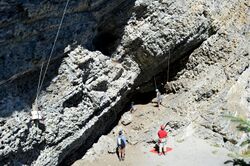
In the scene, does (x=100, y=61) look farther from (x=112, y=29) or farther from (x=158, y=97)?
(x=158, y=97)

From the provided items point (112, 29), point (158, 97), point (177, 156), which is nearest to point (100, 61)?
point (112, 29)

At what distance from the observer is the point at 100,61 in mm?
17562

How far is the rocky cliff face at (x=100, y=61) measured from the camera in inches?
556

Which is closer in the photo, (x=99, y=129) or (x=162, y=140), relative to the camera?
(x=162, y=140)

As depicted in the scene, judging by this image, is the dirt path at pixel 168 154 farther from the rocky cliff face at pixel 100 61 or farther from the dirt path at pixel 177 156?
the rocky cliff face at pixel 100 61

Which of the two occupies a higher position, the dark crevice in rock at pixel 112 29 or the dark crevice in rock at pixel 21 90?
the dark crevice in rock at pixel 112 29

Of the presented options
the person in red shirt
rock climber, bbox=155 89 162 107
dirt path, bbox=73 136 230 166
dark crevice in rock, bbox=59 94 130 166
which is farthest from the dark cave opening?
dirt path, bbox=73 136 230 166

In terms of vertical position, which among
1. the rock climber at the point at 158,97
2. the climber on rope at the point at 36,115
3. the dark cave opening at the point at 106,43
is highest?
the dark cave opening at the point at 106,43

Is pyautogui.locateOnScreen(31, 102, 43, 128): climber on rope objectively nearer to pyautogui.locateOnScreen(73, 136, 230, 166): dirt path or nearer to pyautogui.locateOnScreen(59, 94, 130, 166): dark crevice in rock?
pyautogui.locateOnScreen(59, 94, 130, 166): dark crevice in rock

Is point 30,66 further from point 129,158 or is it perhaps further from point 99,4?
point 129,158

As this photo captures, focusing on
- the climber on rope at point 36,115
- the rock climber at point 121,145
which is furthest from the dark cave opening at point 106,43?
the climber on rope at point 36,115

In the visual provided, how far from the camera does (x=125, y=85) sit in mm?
19219

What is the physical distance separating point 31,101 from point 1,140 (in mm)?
1719

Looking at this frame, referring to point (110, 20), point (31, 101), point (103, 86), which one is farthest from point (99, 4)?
point (31, 101)
